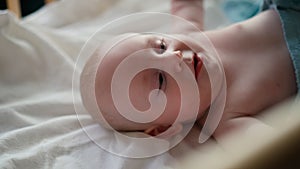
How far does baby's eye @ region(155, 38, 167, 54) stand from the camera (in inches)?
34.3

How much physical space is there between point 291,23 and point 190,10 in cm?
26

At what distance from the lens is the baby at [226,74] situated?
2.75 feet

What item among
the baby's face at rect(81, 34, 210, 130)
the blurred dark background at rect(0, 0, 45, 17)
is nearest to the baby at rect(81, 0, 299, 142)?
the baby's face at rect(81, 34, 210, 130)

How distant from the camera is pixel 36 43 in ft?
3.49

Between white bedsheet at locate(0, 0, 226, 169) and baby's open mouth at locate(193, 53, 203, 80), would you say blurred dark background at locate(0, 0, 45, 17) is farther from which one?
baby's open mouth at locate(193, 53, 203, 80)

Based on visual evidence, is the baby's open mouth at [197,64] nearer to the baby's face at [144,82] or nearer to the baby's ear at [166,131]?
the baby's face at [144,82]

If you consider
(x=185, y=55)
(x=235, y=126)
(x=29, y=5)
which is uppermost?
(x=185, y=55)

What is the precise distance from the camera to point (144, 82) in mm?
833

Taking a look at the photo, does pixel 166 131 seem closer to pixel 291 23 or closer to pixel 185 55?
A: pixel 185 55

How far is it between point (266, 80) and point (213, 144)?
Result: 17cm

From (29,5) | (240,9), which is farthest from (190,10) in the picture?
(29,5)

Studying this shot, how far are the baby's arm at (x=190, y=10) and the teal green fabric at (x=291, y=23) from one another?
0.17m

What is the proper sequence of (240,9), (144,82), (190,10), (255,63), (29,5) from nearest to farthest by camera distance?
1. (144,82)
2. (255,63)
3. (190,10)
4. (240,9)
5. (29,5)

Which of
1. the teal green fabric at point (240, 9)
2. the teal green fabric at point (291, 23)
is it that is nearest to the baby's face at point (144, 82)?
the teal green fabric at point (291, 23)
